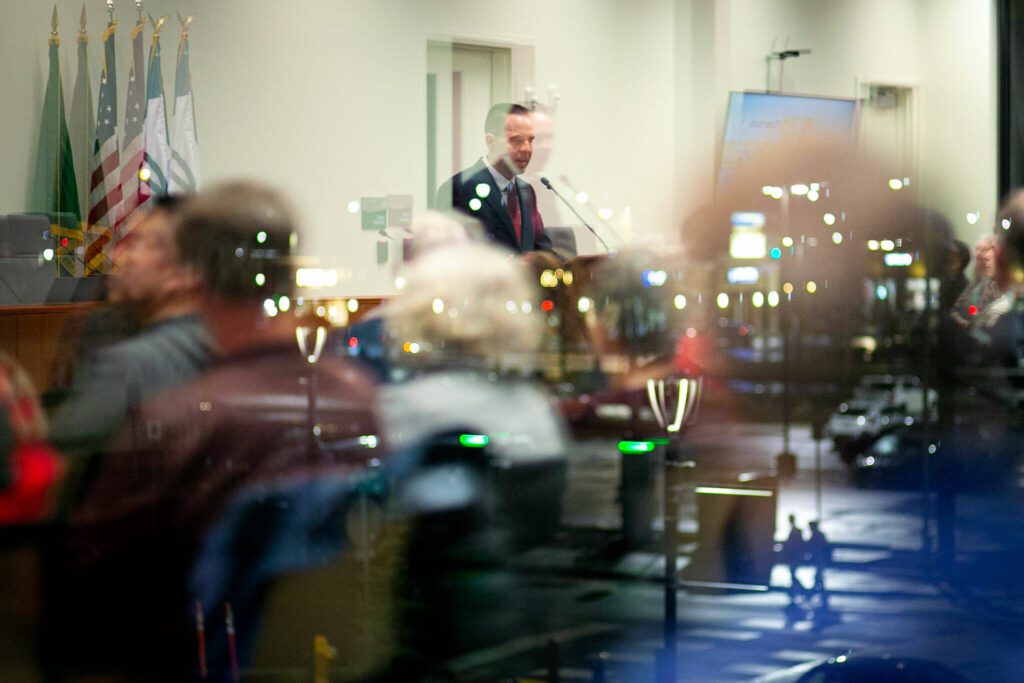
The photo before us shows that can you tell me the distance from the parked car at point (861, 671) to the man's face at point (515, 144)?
0.88 m

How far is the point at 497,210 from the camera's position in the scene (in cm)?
178

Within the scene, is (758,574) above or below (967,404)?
below

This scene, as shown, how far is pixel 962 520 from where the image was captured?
6.04 ft

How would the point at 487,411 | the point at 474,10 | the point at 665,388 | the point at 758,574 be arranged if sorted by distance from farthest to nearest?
the point at 474,10
the point at 758,574
the point at 665,388
the point at 487,411

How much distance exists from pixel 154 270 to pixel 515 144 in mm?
1088

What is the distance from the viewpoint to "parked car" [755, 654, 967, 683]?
1.54 meters

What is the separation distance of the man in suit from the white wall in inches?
42.4

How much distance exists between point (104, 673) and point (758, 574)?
828 mm

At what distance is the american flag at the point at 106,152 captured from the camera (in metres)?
3.58

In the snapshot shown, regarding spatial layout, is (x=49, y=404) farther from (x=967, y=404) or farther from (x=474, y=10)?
(x=474, y=10)

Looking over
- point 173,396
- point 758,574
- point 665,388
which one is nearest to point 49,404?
point 173,396

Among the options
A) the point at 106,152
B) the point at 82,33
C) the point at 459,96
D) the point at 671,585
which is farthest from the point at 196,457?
the point at 459,96

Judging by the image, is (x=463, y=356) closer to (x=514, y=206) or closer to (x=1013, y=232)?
(x=514, y=206)

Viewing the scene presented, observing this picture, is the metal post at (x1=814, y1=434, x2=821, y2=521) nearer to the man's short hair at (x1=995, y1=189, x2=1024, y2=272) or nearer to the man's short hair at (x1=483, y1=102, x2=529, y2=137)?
the man's short hair at (x1=995, y1=189, x2=1024, y2=272)
